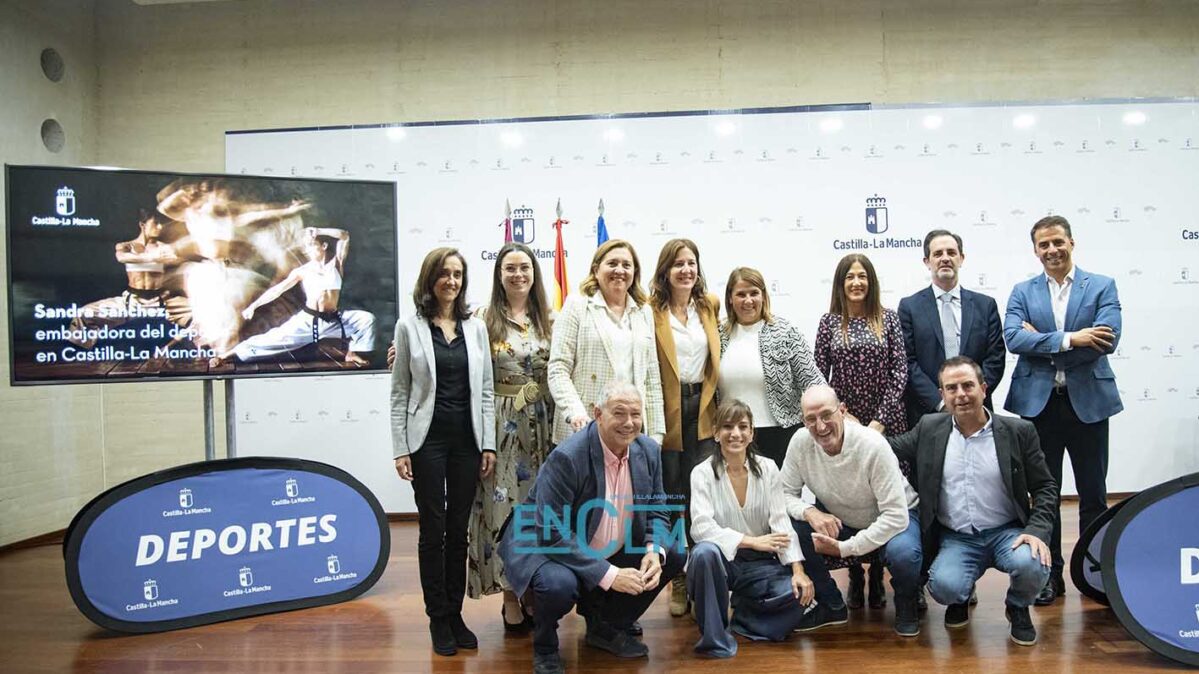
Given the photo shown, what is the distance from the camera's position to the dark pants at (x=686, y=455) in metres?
3.36

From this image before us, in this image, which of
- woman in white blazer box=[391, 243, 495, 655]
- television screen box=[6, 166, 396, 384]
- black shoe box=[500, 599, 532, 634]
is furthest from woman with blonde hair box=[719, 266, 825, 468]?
television screen box=[6, 166, 396, 384]

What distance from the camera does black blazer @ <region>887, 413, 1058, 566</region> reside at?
10.1ft

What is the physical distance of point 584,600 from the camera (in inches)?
119

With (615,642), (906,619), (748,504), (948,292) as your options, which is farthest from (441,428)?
(948,292)

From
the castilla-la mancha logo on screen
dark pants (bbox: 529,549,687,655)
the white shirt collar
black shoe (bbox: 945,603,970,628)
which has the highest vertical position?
the castilla-la mancha logo on screen

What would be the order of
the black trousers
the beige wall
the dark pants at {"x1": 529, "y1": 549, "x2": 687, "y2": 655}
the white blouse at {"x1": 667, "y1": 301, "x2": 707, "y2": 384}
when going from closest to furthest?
the dark pants at {"x1": 529, "y1": 549, "x2": 687, "y2": 655}
the black trousers
the white blouse at {"x1": 667, "y1": 301, "x2": 707, "y2": 384}
the beige wall

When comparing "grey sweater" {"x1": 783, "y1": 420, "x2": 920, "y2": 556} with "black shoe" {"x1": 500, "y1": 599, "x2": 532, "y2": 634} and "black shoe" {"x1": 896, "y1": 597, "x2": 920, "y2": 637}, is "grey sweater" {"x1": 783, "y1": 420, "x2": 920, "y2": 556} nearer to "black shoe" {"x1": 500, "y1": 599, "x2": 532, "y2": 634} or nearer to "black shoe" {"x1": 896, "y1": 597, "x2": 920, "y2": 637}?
"black shoe" {"x1": 896, "y1": 597, "x2": 920, "y2": 637}

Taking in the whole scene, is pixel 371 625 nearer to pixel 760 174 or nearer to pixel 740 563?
pixel 740 563

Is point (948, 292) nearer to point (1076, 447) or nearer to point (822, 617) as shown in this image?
point (1076, 447)

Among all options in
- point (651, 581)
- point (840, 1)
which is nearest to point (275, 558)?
point (651, 581)

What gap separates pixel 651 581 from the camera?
2840mm

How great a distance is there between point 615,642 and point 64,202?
2841 mm

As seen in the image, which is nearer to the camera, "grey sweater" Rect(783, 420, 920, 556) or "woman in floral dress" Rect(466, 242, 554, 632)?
"grey sweater" Rect(783, 420, 920, 556)

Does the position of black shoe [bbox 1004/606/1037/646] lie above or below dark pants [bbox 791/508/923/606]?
below
